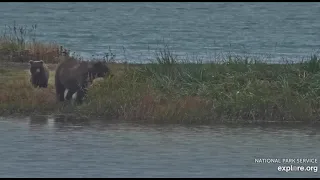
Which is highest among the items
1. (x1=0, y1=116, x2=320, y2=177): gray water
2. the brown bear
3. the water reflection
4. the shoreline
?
the brown bear

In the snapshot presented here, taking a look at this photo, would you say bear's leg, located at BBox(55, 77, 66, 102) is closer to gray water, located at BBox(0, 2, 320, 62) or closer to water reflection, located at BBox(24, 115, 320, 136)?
water reflection, located at BBox(24, 115, 320, 136)

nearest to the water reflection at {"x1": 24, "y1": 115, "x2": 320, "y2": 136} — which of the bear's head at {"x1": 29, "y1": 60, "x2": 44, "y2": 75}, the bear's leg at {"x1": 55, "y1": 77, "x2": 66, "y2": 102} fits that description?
the bear's leg at {"x1": 55, "y1": 77, "x2": 66, "y2": 102}

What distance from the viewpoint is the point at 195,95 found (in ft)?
74.6

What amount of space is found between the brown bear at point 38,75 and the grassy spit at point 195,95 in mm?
160

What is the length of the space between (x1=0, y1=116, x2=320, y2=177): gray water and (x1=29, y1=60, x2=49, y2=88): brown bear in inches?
63.2

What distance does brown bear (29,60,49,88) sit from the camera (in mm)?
24359

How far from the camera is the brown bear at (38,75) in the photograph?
24359 millimetres

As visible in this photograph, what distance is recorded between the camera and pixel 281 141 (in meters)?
20.6

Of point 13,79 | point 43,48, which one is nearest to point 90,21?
point 43,48

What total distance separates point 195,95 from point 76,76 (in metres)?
2.52

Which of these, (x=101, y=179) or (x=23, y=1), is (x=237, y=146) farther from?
(x=23, y=1)

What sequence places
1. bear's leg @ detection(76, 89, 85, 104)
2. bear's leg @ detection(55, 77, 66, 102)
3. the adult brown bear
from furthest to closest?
bear's leg @ detection(55, 77, 66, 102)
the adult brown bear
bear's leg @ detection(76, 89, 85, 104)

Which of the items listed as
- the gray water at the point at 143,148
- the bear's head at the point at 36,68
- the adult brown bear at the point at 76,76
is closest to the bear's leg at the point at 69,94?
the adult brown bear at the point at 76,76

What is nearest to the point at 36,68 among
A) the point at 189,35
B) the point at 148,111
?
the point at 148,111
